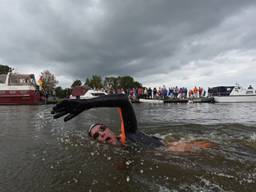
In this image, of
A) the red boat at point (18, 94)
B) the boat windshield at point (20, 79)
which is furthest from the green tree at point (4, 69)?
the red boat at point (18, 94)

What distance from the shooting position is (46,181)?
3525mm

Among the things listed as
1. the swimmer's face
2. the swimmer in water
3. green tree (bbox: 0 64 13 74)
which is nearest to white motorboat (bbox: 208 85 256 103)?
the swimmer in water

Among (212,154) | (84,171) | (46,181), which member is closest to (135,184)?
(84,171)

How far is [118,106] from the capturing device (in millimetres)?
5137

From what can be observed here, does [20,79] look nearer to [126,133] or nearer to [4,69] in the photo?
[126,133]

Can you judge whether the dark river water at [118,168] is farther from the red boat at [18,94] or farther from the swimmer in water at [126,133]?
the red boat at [18,94]

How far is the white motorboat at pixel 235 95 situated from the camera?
33.9 metres

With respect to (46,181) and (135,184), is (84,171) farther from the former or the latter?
(135,184)

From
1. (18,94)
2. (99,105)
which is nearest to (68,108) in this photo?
(99,105)

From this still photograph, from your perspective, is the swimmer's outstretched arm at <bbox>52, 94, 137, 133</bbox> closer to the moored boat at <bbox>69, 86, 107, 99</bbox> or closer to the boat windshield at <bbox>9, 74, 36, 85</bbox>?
the boat windshield at <bbox>9, 74, 36, 85</bbox>

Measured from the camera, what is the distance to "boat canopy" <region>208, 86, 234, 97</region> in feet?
116

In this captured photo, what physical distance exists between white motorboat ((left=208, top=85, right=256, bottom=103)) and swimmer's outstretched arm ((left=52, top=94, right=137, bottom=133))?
3188 cm

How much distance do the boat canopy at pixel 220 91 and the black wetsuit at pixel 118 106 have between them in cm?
3214

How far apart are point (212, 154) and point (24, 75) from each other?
3360cm
